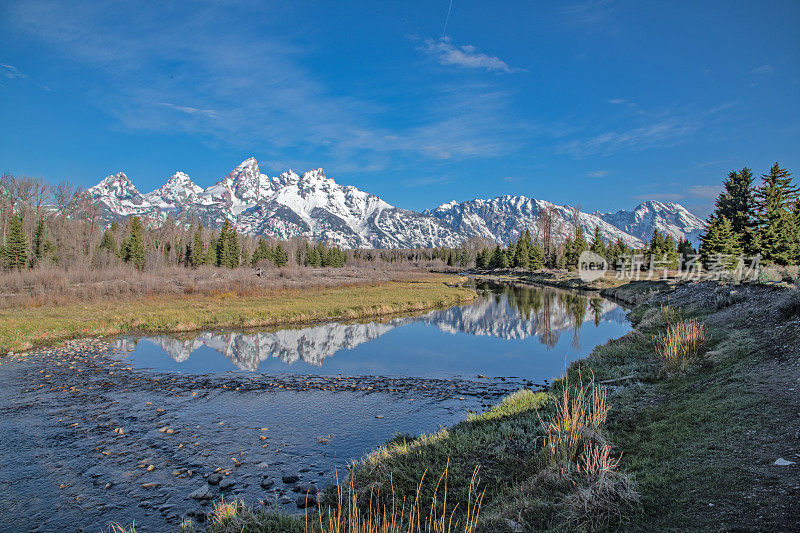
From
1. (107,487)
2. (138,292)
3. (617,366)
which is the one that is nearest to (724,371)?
(617,366)

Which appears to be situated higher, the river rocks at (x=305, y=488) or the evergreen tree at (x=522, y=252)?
the evergreen tree at (x=522, y=252)

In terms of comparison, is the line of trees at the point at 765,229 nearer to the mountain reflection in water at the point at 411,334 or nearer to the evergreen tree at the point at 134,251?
the mountain reflection in water at the point at 411,334

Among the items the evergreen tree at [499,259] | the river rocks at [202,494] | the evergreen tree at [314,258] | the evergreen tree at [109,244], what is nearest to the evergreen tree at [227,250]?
the evergreen tree at [109,244]

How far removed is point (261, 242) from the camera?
117625mm

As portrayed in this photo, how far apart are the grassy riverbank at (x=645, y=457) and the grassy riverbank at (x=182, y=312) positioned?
22.5 m

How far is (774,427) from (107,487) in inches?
484

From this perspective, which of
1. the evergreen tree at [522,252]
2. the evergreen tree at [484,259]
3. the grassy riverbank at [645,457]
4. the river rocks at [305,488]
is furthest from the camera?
the evergreen tree at [484,259]

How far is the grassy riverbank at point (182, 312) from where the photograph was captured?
2378 centimetres

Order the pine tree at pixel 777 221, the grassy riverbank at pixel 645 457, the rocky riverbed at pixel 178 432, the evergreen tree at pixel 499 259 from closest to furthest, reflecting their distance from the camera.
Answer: the grassy riverbank at pixel 645 457 < the rocky riverbed at pixel 178 432 < the pine tree at pixel 777 221 < the evergreen tree at pixel 499 259

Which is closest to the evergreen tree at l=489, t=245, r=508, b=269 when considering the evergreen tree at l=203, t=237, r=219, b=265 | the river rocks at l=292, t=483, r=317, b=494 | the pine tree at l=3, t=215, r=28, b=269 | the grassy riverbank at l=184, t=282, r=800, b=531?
the evergreen tree at l=203, t=237, r=219, b=265

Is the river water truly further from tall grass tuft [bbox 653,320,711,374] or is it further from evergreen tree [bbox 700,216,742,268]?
evergreen tree [bbox 700,216,742,268]

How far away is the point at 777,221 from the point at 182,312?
2037 inches

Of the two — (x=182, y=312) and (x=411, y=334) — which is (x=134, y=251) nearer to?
(x=182, y=312)

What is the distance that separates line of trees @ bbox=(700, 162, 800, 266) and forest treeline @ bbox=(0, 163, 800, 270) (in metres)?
0.08
